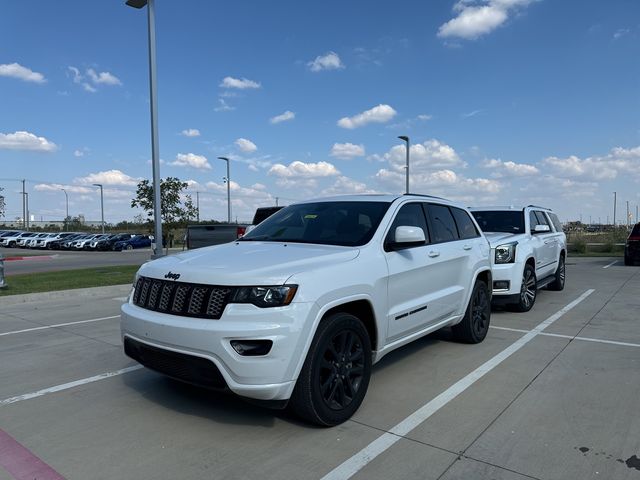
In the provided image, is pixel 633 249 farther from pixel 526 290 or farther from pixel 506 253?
pixel 506 253

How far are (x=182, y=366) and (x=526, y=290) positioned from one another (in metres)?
6.68

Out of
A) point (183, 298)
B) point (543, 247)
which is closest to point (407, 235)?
point (183, 298)

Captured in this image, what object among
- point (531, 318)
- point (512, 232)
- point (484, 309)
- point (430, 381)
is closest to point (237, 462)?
point (430, 381)

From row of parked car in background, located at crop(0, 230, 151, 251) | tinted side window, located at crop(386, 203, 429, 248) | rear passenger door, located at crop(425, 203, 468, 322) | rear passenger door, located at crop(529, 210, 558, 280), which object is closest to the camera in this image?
tinted side window, located at crop(386, 203, 429, 248)

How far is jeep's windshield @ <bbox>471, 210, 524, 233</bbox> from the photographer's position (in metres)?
9.45

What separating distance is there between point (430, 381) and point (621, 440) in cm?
168

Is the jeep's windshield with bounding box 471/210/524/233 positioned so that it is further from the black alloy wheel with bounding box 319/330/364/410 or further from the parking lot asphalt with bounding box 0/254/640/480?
the black alloy wheel with bounding box 319/330/364/410

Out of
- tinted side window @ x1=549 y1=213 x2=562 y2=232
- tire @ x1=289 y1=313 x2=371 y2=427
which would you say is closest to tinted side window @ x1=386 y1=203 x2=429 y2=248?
tire @ x1=289 y1=313 x2=371 y2=427

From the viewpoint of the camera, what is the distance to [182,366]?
3.60 m

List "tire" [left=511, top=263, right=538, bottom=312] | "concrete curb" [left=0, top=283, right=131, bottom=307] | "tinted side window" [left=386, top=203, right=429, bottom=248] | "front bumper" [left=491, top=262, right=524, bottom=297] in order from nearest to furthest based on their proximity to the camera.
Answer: "tinted side window" [left=386, top=203, right=429, bottom=248]
"front bumper" [left=491, top=262, right=524, bottom=297]
"tire" [left=511, top=263, right=538, bottom=312]
"concrete curb" [left=0, top=283, right=131, bottom=307]

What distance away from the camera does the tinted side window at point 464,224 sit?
609 centimetres

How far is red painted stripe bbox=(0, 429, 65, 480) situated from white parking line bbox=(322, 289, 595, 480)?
69.1 inches

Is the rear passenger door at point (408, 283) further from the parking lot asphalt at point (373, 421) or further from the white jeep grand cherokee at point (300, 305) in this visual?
the parking lot asphalt at point (373, 421)

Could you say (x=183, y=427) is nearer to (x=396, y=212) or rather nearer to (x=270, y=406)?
(x=270, y=406)
